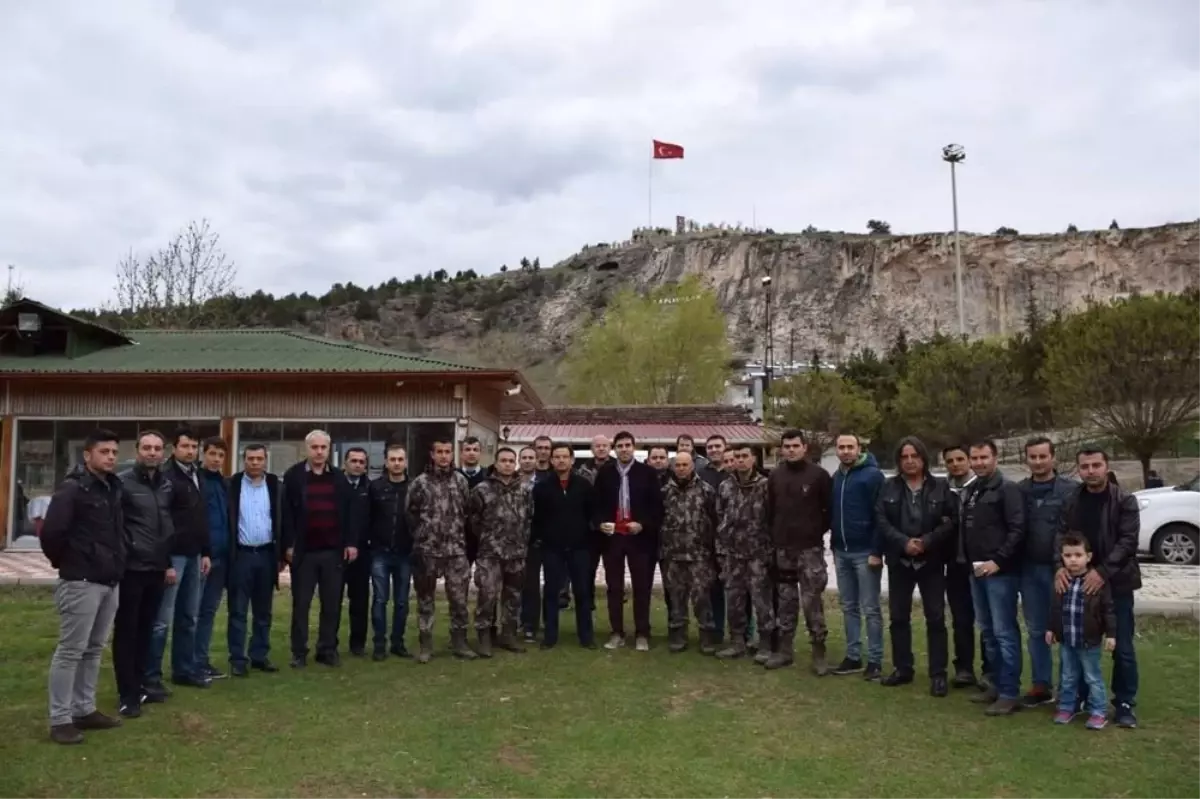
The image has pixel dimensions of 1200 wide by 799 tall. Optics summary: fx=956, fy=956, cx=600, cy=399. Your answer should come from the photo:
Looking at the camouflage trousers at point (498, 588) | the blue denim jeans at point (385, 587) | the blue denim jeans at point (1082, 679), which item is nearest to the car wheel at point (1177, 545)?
the blue denim jeans at point (1082, 679)

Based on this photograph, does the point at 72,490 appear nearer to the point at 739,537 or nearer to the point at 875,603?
the point at 739,537

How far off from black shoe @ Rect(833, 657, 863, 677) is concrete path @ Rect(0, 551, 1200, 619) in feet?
5.94

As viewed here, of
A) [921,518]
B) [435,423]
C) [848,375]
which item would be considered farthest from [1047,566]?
[848,375]

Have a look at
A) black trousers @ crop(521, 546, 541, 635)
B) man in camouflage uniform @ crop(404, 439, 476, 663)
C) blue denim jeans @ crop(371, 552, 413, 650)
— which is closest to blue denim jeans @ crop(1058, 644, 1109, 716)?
black trousers @ crop(521, 546, 541, 635)

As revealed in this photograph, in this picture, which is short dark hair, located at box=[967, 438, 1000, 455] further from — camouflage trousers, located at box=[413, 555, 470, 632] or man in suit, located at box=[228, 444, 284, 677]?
man in suit, located at box=[228, 444, 284, 677]

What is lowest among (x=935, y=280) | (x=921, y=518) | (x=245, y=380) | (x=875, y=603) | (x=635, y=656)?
(x=635, y=656)

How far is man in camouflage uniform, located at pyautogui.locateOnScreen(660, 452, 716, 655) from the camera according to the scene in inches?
309

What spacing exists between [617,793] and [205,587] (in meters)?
3.69

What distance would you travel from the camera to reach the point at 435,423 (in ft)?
52.9

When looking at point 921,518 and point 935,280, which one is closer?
point 921,518

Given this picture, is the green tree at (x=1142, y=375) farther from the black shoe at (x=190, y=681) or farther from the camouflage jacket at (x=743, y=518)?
the black shoe at (x=190, y=681)

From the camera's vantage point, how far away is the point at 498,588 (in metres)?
7.85

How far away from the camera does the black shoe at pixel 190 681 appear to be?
6.68m

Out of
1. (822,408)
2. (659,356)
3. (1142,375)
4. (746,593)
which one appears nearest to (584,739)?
(746,593)
